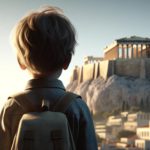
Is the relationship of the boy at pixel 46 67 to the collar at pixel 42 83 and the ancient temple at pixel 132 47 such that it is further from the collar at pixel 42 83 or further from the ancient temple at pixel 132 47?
the ancient temple at pixel 132 47

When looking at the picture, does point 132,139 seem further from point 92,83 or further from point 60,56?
point 60,56

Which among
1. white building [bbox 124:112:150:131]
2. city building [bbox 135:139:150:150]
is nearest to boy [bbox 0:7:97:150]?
city building [bbox 135:139:150:150]

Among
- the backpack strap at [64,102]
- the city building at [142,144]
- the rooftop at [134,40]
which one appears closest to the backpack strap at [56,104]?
the backpack strap at [64,102]

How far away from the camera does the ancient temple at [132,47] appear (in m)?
69.4

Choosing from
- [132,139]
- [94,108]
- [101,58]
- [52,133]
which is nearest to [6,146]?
[52,133]

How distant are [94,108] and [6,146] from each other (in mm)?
59905

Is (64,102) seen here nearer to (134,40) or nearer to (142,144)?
(142,144)

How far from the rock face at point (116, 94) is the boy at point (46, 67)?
195ft

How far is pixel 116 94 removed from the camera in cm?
6216

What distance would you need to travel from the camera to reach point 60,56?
2.19 meters

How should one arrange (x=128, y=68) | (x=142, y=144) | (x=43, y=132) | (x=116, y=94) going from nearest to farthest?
(x=43, y=132)
(x=142, y=144)
(x=116, y=94)
(x=128, y=68)

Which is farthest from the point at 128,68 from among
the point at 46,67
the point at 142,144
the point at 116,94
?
the point at 46,67

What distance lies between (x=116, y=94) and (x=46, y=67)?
6016 cm

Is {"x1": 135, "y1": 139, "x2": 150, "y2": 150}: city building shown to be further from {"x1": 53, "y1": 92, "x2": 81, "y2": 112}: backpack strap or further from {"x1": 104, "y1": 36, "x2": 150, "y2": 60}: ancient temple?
{"x1": 53, "y1": 92, "x2": 81, "y2": 112}: backpack strap
